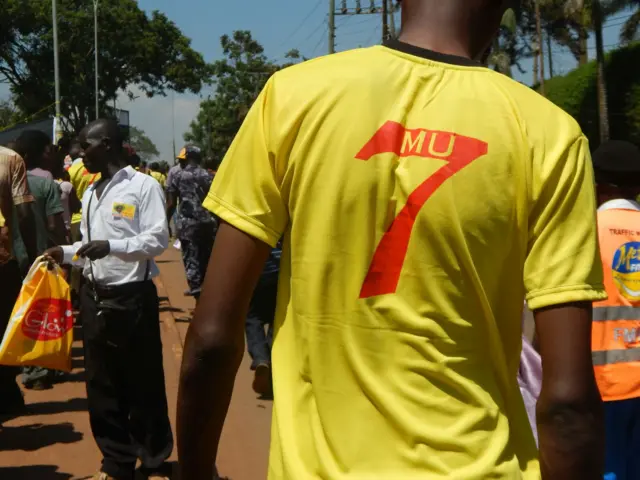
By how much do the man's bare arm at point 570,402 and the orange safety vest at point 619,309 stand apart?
2390 millimetres

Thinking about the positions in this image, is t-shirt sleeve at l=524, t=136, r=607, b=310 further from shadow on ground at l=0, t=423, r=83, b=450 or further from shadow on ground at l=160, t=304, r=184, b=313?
shadow on ground at l=160, t=304, r=184, b=313

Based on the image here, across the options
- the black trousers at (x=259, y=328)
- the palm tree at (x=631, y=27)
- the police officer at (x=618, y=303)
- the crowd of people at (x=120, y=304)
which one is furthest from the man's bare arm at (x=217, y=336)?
the palm tree at (x=631, y=27)

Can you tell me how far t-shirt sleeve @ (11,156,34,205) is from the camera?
19.1 ft

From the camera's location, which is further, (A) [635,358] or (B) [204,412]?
(A) [635,358]

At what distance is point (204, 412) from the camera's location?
1.62 m

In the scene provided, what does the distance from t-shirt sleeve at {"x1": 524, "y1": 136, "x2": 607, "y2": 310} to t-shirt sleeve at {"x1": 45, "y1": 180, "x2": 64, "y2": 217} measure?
6.67 m

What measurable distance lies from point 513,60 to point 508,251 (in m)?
53.1

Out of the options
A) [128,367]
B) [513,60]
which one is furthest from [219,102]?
[128,367]

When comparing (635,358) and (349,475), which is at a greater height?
(349,475)

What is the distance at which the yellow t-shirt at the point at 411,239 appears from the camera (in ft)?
5.08

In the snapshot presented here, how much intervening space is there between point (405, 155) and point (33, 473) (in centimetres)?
458

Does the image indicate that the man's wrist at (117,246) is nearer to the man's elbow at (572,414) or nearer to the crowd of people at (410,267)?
the crowd of people at (410,267)

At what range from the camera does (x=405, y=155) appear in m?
1.57

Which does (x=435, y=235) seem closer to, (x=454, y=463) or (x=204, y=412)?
(x=454, y=463)
